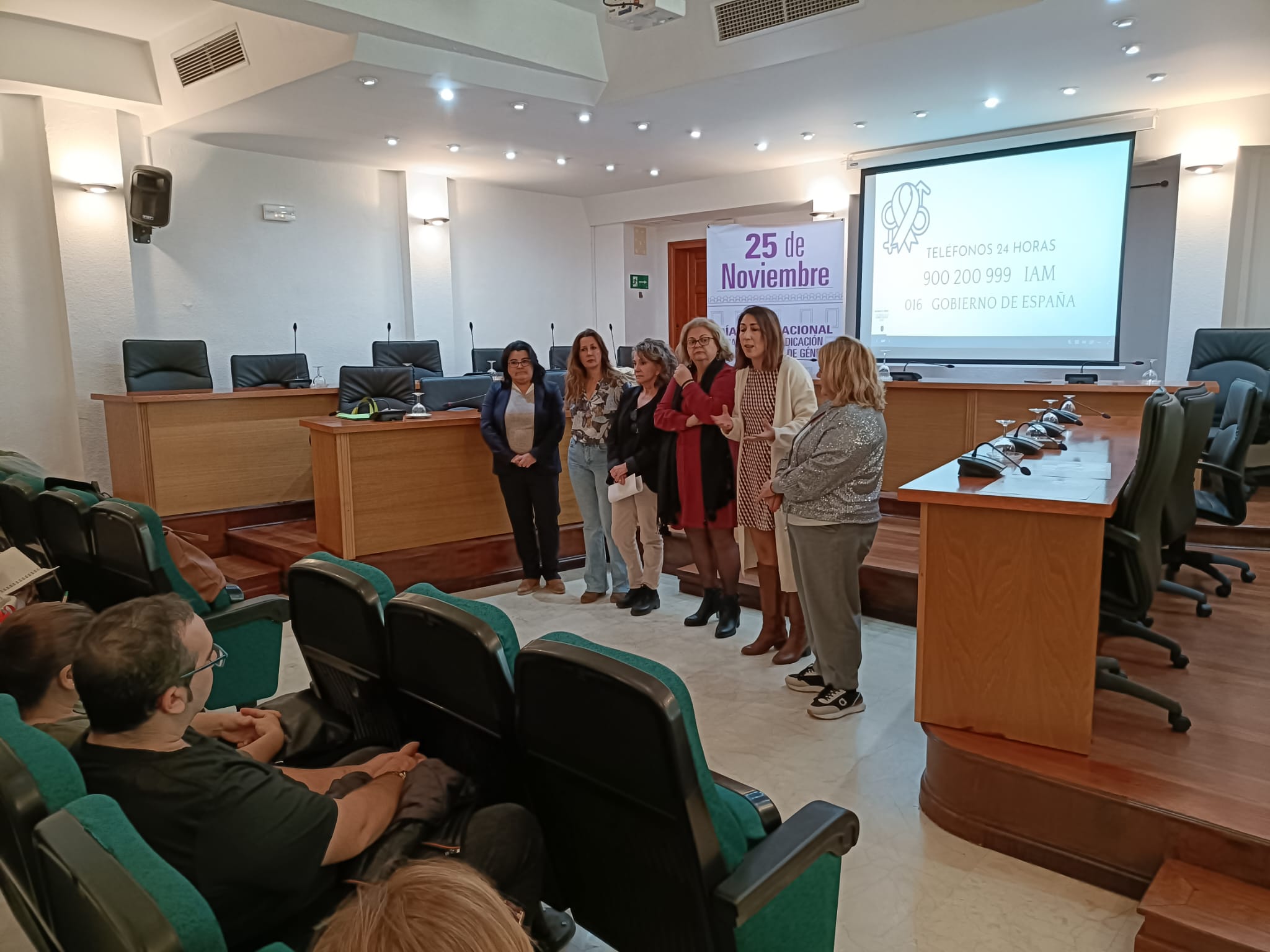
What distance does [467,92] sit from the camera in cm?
580

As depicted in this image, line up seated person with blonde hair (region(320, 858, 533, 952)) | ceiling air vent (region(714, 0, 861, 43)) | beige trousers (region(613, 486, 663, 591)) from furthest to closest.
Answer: ceiling air vent (region(714, 0, 861, 43))
beige trousers (region(613, 486, 663, 591))
seated person with blonde hair (region(320, 858, 533, 952))

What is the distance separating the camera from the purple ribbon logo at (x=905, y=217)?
7262 mm

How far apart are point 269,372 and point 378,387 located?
4.77 feet

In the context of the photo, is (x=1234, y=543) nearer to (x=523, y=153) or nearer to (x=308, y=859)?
(x=308, y=859)

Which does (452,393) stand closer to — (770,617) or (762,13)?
(770,617)

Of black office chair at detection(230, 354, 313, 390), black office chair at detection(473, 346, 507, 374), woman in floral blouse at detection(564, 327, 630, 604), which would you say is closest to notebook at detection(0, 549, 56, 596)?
woman in floral blouse at detection(564, 327, 630, 604)

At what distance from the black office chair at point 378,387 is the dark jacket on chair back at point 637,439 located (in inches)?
80.6

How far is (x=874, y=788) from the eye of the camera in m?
2.63

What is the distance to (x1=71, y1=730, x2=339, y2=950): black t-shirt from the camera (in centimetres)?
124

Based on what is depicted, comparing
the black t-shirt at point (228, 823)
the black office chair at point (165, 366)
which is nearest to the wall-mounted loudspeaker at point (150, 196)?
the black office chair at point (165, 366)

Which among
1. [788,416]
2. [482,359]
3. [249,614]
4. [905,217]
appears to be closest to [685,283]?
[482,359]

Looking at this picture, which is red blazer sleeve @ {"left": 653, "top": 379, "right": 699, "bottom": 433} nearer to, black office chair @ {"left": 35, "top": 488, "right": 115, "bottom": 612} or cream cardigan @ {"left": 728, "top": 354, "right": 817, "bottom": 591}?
cream cardigan @ {"left": 728, "top": 354, "right": 817, "bottom": 591}

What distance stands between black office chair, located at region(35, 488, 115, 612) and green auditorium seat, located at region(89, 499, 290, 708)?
0.04 metres

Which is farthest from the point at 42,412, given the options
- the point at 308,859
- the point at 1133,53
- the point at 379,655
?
the point at 1133,53
